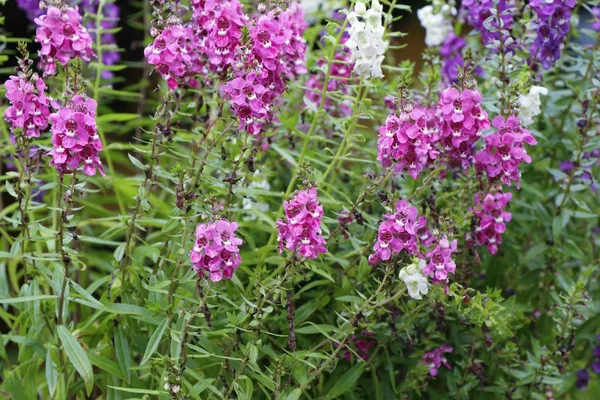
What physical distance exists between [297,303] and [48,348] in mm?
971

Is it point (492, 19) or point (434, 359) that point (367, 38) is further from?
point (434, 359)

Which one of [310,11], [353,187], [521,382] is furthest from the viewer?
[310,11]

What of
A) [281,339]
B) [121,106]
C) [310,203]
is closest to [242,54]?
[310,203]

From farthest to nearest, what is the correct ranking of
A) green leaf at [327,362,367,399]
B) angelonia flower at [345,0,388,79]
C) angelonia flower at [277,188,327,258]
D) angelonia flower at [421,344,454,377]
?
angelonia flower at [421,344,454,377], green leaf at [327,362,367,399], angelonia flower at [345,0,388,79], angelonia flower at [277,188,327,258]

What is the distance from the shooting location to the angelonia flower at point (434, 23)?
3.87m

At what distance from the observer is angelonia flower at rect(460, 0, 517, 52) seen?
3068 millimetres

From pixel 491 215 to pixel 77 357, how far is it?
1.43 meters

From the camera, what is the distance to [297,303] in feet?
10.8

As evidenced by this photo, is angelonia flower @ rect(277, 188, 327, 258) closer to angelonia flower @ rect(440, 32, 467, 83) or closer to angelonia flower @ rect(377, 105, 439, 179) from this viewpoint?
angelonia flower @ rect(377, 105, 439, 179)

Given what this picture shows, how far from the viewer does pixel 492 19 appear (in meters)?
3.06

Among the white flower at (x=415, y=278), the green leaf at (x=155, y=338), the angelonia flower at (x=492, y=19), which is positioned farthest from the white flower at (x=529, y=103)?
the green leaf at (x=155, y=338)

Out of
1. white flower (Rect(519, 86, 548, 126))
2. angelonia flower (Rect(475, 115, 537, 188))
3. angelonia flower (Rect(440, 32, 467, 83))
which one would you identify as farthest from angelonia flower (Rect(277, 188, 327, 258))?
angelonia flower (Rect(440, 32, 467, 83))

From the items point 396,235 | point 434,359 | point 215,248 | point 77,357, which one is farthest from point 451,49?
point 77,357

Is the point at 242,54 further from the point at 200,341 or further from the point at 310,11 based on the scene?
the point at 310,11
